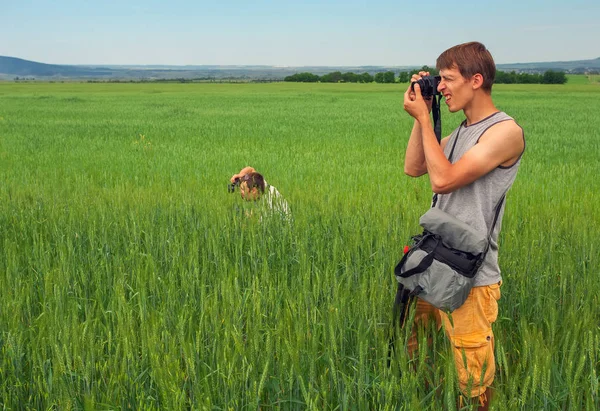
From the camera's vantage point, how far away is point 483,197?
2408mm

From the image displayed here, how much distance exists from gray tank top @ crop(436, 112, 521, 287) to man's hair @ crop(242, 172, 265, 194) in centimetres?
281

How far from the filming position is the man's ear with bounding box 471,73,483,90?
2.35 m

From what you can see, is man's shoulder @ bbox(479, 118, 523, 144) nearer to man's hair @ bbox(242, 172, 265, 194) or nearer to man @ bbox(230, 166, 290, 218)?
man @ bbox(230, 166, 290, 218)

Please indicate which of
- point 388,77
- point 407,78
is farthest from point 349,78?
point 407,78

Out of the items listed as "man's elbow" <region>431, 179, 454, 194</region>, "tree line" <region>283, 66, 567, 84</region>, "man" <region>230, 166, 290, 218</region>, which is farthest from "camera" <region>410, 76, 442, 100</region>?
"tree line" <region>283, 66, 567, 84</region>

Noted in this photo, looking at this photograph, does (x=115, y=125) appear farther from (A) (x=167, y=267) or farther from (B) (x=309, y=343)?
(B) (x=309, y=343)

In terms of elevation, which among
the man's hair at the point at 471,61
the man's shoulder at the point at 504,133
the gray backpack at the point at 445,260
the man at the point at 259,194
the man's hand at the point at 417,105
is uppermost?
the man's hair at the point at 471,61

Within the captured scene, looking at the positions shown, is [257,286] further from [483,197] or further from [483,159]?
[483,159]

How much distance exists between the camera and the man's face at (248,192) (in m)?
5.17

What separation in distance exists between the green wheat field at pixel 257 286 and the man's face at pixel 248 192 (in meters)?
0.21

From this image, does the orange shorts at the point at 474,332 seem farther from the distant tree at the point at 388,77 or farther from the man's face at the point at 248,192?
the distant tree at the point at 388,77

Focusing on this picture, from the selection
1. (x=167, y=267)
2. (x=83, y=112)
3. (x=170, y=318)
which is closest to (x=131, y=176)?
(x=167, y=267)

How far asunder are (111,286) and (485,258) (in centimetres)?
215

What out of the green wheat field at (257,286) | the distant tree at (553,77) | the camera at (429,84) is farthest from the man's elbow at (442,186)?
the distant tree at (553,77)
